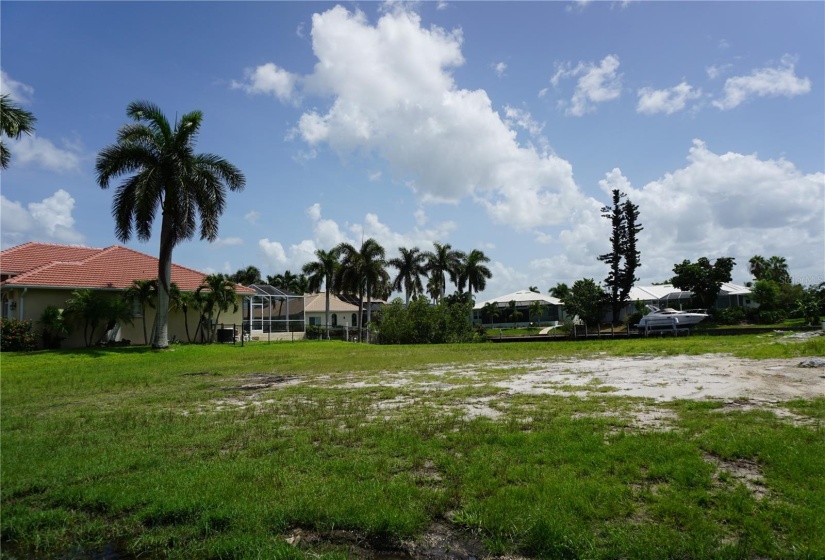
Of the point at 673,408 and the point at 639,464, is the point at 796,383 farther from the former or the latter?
the point at 639,464

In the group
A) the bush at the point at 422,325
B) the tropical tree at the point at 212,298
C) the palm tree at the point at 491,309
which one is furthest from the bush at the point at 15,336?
the palm tree at the point at 491,309

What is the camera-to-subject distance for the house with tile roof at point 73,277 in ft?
84.1

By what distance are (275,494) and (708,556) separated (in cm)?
337

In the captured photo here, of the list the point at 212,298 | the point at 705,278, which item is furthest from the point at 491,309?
the point at 212,298

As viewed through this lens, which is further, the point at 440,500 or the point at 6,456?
the point at 6,456

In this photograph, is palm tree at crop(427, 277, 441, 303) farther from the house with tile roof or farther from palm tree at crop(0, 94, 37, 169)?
palm tree at crop(0, 94, 37, 169)

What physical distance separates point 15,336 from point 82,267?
7048mm

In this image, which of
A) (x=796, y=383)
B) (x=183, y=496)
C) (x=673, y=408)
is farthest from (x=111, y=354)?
(x=796, y=383)

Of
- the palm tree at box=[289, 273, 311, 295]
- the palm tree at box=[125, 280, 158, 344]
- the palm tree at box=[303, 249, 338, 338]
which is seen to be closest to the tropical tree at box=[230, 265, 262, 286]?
the palm tree at box=[289, 273, 311, 295]

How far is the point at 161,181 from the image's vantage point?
2500 centimetres

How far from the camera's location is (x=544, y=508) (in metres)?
4.07

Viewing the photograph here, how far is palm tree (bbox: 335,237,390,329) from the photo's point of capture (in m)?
51.8

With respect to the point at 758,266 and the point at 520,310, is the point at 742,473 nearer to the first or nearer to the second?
the point at 520,310

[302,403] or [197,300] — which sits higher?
[197,300]
